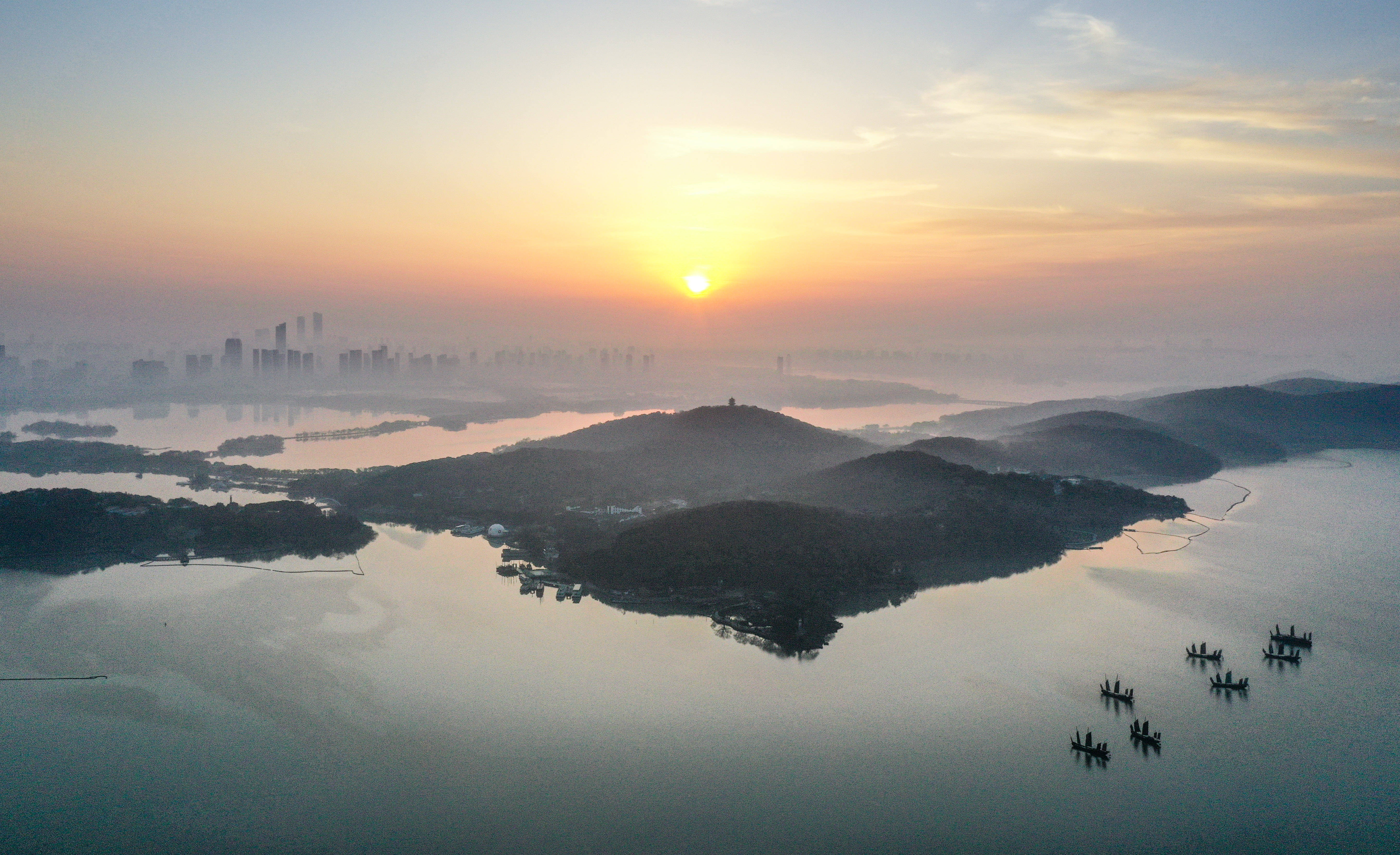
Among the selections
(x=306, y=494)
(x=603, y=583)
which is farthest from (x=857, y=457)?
(x=306, y=494)

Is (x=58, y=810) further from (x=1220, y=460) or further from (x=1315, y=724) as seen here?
(x=1220, y=460)

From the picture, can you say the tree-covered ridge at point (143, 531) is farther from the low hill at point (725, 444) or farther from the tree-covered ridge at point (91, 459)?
the low hill at point (725, 444)

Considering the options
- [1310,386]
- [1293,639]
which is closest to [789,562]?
[1293,639]

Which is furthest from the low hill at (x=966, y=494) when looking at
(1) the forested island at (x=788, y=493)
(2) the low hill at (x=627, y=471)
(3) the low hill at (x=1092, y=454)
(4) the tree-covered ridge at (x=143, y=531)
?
(4) the tree-covered ridge at (x=143, y=531)

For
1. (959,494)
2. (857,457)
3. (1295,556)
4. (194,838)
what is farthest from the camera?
(857,457)

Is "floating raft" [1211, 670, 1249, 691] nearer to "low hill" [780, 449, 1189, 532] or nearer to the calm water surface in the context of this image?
the calm water surface

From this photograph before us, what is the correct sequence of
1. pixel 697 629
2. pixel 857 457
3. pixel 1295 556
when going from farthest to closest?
pixel 857 457 < pixel 1295 556 < pixel 697 629
